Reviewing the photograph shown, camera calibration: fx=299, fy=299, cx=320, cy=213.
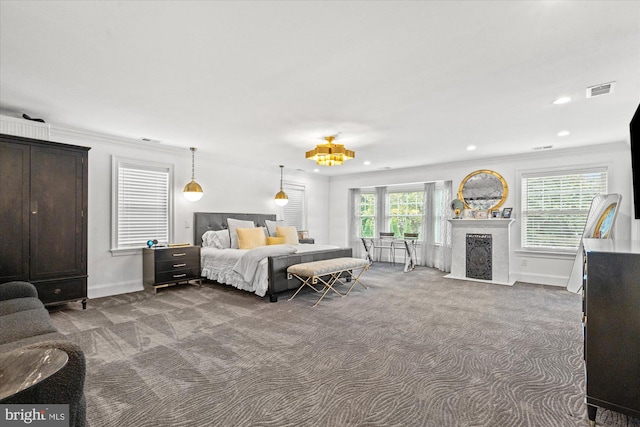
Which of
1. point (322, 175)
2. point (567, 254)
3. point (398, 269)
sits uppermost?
point (322, 175)

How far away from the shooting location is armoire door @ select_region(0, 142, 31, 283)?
10.7 ft

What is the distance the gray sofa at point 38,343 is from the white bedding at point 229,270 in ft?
7.82

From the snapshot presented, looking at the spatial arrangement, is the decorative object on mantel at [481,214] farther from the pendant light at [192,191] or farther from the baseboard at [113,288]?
the baseboard at [113,288]

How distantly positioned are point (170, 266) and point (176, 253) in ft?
0.74

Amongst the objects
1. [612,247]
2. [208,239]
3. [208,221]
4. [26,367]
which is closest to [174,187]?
[208,221]

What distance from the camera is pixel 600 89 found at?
9.43 feet

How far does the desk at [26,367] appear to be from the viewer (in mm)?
921

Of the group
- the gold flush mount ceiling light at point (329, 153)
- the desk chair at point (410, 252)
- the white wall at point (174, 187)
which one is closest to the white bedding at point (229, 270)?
the white wall at point (174, 187)

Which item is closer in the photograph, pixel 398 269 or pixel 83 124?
pixel 83 124

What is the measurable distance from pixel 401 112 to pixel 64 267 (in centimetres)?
451

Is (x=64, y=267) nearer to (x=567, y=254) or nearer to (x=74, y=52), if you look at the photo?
(x=74, y=52)

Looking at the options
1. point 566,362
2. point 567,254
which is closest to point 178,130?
point 566,362

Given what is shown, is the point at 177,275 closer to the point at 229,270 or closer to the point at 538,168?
the point at 229,270

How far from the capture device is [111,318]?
11.7 ft
